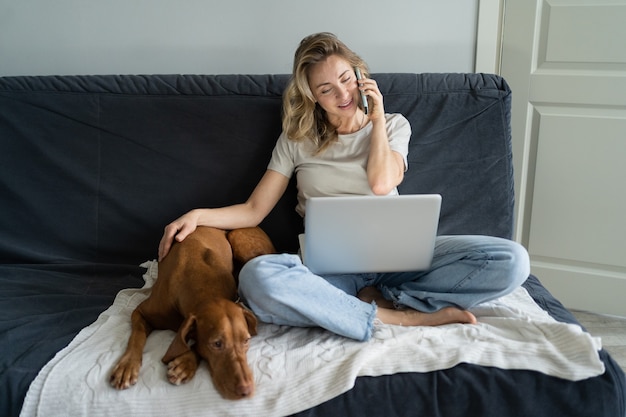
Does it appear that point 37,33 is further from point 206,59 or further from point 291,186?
point 291,186

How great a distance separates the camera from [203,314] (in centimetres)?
126

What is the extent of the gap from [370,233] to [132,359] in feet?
2.20

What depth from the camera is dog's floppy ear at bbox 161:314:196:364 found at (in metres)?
1.24

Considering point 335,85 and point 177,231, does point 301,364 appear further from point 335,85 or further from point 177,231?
point 335,85

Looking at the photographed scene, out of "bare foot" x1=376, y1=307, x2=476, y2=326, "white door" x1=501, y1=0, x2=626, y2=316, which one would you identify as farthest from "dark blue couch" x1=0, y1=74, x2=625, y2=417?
"bare foot" x1=376, y1=307, x2=476, y2=326

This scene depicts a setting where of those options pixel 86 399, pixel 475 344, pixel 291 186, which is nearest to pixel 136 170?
pixel 291 186

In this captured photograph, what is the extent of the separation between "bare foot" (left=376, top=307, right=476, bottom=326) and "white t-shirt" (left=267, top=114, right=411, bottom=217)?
1.36ft

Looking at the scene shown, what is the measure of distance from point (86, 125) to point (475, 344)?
1.56 m

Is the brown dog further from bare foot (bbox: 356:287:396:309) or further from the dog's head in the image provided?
bare foot (bbox: 356:287:396:309)

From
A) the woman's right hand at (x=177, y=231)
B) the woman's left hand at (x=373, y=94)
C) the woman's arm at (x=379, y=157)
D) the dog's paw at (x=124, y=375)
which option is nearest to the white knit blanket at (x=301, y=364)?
the dog's paw at (x=124, y=375)

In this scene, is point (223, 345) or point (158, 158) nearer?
point (223, 345)

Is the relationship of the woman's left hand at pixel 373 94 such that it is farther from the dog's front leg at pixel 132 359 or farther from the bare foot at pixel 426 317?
the dog's front leg at pixel 132 359

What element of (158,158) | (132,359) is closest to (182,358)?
(132,359)

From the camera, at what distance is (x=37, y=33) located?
2219 millimetres
